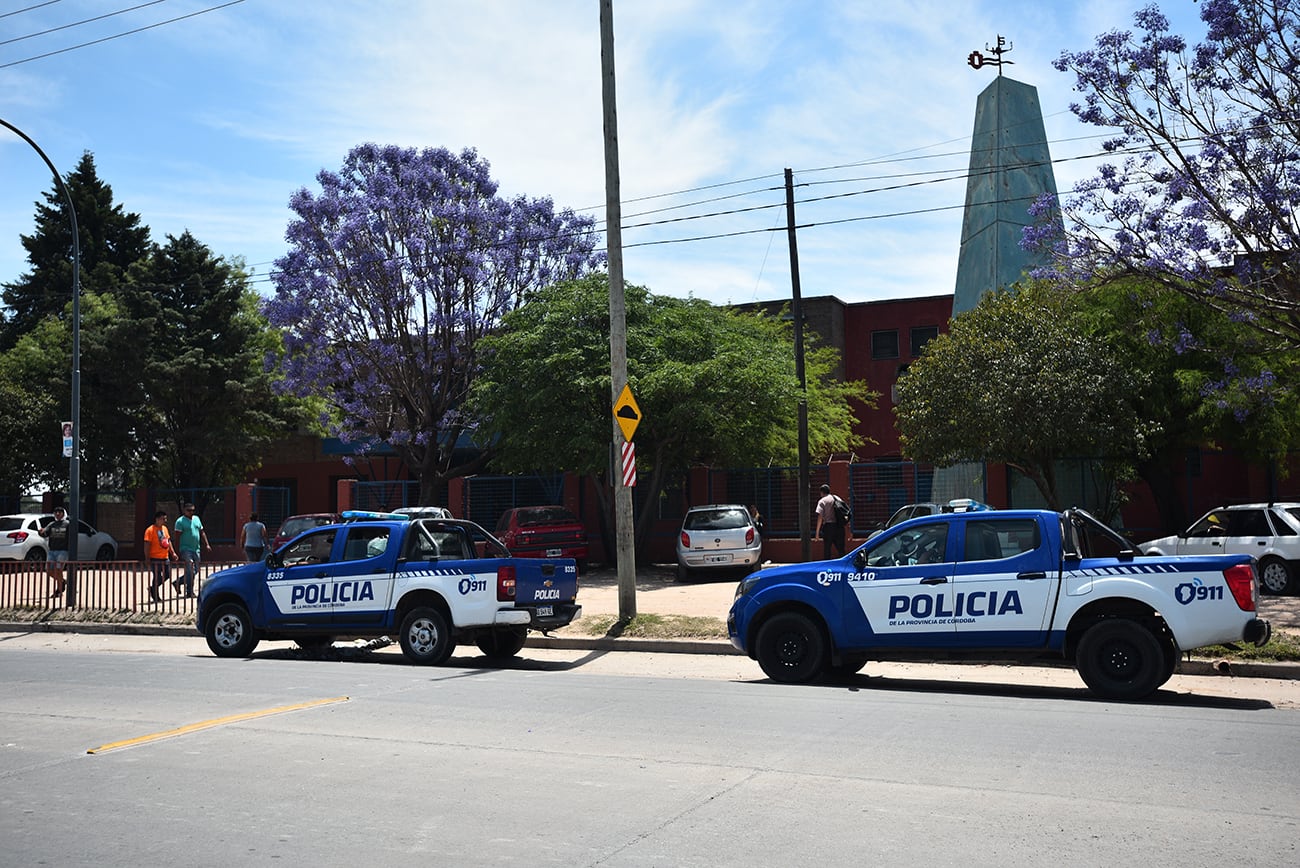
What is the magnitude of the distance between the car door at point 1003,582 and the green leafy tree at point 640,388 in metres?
14.1

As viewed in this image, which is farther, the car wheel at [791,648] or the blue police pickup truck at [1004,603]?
the car wheel at [791,648]

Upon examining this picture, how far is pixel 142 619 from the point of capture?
63.9 feet

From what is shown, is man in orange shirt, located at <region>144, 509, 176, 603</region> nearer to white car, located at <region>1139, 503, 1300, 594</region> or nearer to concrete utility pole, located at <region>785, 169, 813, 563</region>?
concrete utility pole, located at <region>785, 169, 813, 563</region>

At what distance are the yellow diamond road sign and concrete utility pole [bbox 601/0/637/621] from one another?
71 mm

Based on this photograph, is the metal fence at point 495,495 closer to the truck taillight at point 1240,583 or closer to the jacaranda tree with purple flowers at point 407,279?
the jacaranda tree with purple flowers at point 407,279

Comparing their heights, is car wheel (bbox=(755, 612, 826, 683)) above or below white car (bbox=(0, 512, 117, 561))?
below

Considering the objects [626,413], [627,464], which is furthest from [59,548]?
[626,413]

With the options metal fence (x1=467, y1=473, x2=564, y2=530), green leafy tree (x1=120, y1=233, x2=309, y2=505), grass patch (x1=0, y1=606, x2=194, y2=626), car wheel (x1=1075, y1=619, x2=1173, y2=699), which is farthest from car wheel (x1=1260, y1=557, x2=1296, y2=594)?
green leafy tree (x1=120, y1=233, x2=309, y2=505)

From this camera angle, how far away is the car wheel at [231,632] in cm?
1475

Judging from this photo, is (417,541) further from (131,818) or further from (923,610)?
(131,818)

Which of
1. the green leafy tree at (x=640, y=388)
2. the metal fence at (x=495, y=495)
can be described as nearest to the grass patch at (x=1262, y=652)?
the green leafy tree at (x=640, y=388)

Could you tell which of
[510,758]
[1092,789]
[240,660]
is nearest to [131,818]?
[510,758]

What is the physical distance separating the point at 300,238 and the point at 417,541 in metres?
19.8

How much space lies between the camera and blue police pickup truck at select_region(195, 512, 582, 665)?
13.4 meters
